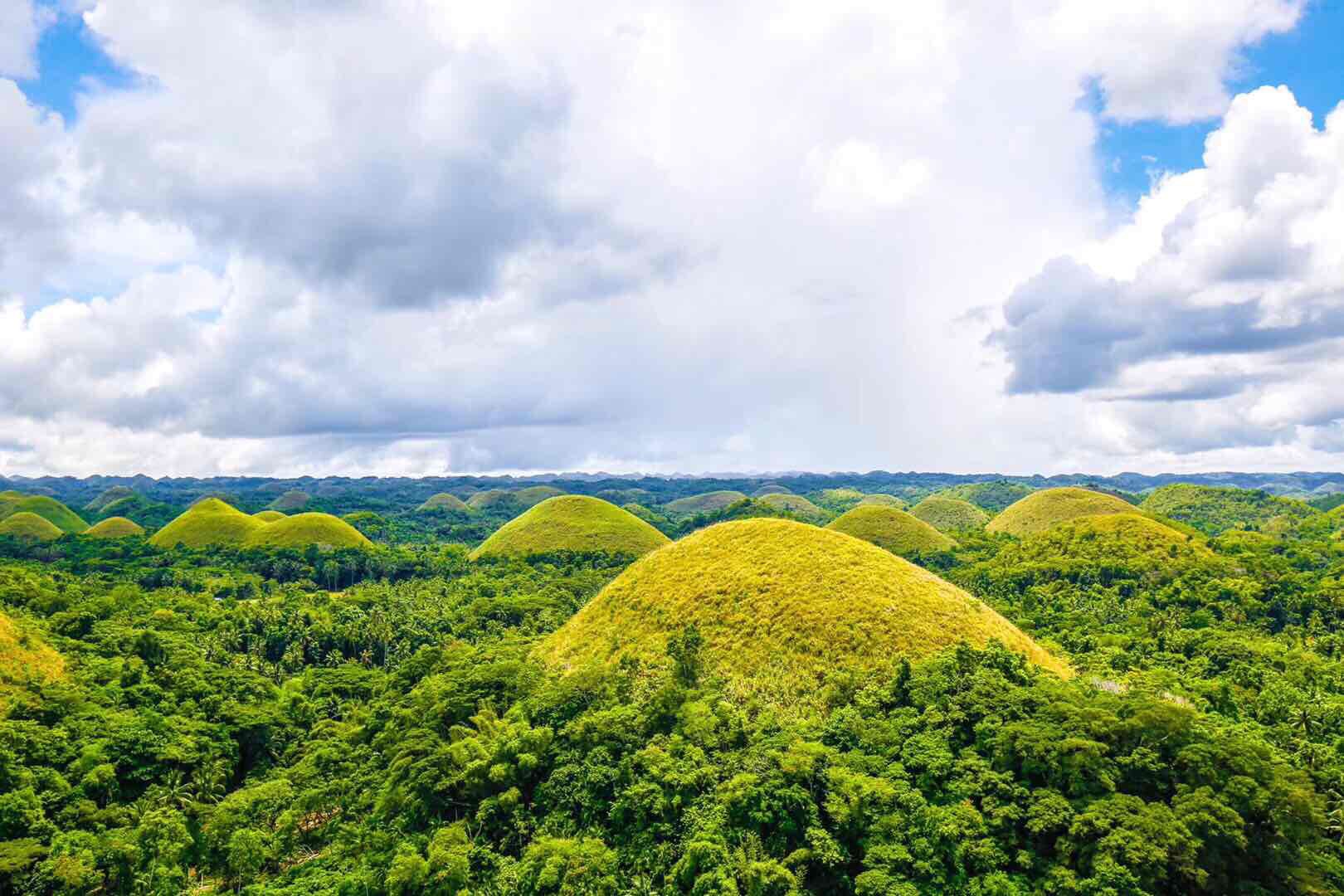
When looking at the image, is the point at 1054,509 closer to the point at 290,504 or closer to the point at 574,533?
the point at 574,533

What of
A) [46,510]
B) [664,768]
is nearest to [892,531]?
[664,768]

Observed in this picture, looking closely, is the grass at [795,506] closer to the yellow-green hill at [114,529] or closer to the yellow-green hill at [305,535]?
the yellow-green hill at [305,535]

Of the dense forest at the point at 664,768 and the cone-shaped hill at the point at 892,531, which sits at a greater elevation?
the cone-shaped hill at the point at 892,531

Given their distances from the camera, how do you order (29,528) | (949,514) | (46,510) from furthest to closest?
(949,514) < (46,510) < (29,528)

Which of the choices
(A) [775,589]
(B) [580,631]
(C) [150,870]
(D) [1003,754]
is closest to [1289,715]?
(D) [1003,754]

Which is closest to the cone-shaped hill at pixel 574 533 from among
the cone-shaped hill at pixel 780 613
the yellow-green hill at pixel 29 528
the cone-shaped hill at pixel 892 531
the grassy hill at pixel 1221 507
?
the cone-shaped hill at pixel 892 531

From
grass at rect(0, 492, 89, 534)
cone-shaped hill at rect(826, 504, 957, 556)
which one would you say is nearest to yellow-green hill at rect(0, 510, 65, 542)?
grass at rect(0, 492, 89, 534)
